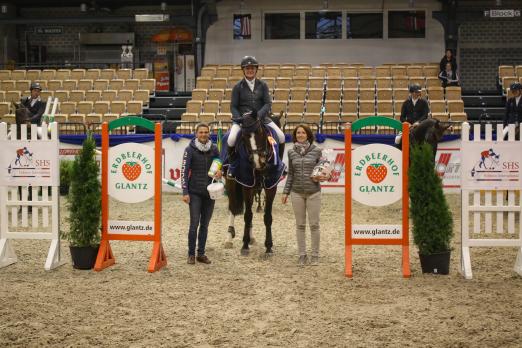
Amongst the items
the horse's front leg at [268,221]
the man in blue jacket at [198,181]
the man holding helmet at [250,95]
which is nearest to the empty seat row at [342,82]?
the man holding helmet at [250,95]

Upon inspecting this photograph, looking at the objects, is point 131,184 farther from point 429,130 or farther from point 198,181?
point 429,130

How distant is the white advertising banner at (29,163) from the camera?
904cm

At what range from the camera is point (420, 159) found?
8.43 metres

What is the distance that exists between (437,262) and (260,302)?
2500 millimetres

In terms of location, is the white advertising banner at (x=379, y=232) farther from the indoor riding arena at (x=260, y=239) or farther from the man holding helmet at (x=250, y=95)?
the man holding helmet at (x=250, y=95)

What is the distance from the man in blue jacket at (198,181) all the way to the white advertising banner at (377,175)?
5.85ft

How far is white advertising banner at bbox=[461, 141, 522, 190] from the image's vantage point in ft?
27.7

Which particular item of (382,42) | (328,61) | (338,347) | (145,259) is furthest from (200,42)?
(338,347)

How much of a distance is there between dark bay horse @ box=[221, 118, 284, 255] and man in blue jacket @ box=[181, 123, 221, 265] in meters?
0.54

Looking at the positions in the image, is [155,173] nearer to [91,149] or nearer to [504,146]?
[91,149]

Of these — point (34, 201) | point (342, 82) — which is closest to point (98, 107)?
point (342, 82)

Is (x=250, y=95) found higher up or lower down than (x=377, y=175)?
higher up

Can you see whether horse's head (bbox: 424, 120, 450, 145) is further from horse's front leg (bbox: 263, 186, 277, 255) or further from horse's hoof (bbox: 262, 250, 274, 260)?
horse's hoof (bbox: 262, 250, 274, 260)

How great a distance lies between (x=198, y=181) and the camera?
9.00 m
